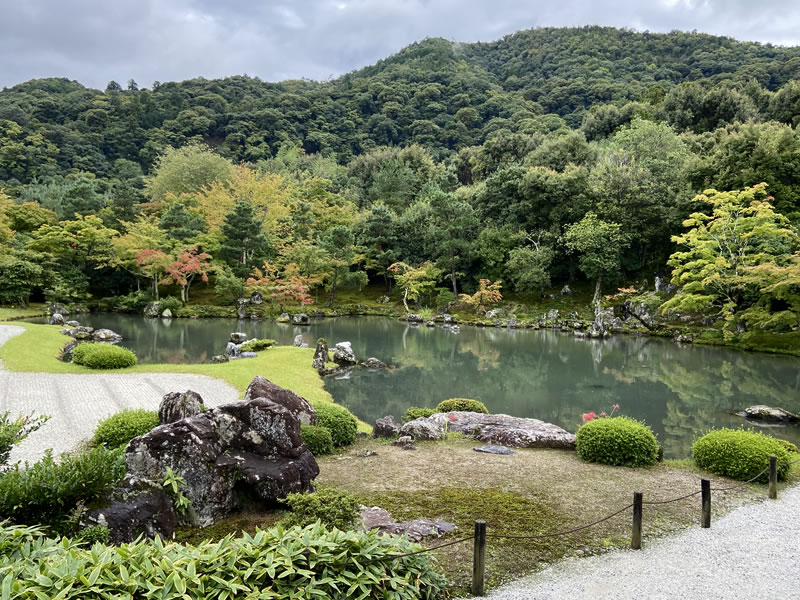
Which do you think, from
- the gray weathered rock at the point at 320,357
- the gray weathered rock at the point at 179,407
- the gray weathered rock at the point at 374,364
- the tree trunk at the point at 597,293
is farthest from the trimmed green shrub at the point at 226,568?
the tree trunk at the point at 597,293

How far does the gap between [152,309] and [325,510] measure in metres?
34.8

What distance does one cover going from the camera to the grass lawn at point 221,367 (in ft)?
49.9

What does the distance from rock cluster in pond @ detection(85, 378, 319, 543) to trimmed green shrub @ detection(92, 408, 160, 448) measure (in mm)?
2986

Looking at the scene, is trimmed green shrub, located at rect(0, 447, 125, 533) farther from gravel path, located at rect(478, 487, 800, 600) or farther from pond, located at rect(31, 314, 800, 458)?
pond, located at rect(31, 314, 800, 458)

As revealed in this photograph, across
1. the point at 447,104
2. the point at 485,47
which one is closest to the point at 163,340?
the point at 447,104

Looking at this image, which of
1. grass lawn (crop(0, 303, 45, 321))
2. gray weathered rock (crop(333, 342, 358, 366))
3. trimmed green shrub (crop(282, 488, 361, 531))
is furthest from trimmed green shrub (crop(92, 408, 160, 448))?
grass lawn (crop(0, 303, 45, 321))

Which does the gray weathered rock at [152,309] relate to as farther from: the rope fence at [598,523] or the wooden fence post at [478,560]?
the wooden fence post at [478,560]

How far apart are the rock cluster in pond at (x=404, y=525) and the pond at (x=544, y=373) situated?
26.2 ft

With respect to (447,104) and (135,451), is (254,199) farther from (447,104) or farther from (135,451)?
(447,104)

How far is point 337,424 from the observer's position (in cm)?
1003

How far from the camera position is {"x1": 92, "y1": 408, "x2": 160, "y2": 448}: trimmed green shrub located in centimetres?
830

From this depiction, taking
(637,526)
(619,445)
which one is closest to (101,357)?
(619,445)

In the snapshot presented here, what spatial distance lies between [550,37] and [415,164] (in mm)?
82150

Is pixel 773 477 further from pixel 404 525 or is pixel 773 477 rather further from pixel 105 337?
pixel 105 337
